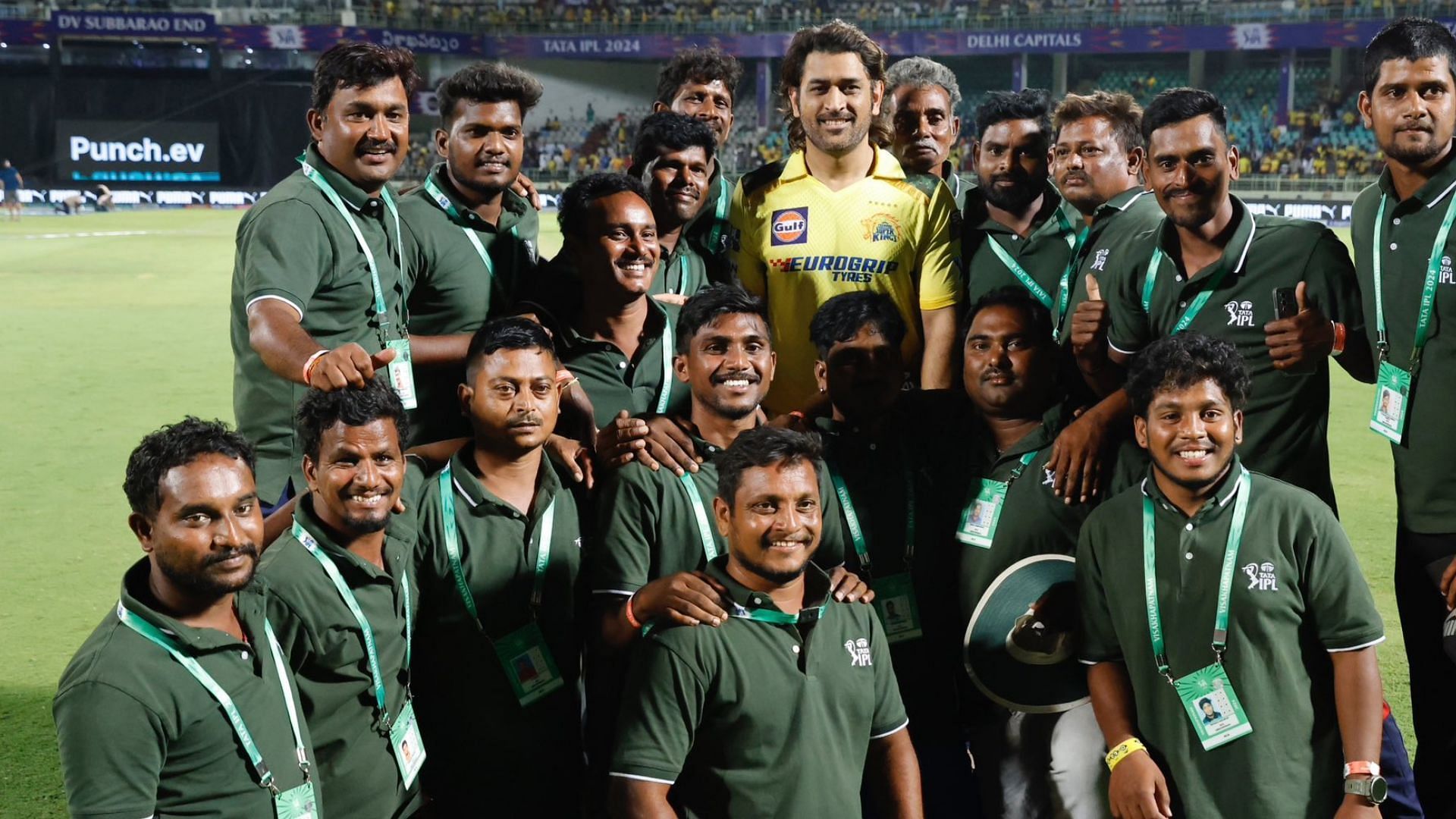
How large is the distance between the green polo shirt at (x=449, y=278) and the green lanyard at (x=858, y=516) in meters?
1.46

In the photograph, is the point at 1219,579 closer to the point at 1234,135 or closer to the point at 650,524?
the point at 650,524

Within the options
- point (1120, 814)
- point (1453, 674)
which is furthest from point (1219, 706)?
point (1453, 674)

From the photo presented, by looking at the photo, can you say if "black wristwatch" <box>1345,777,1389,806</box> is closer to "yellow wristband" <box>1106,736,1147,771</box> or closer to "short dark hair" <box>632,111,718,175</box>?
"yellow wristband" <box>1106,736,1147,771</box>

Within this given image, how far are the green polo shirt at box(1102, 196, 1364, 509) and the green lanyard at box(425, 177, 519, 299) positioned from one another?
2287mm

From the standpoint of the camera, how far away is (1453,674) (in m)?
4.37

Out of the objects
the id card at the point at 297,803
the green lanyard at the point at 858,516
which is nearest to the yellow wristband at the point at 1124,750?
the green lanyard at the point at 858,516

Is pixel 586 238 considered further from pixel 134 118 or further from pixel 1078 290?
pixel 134 118

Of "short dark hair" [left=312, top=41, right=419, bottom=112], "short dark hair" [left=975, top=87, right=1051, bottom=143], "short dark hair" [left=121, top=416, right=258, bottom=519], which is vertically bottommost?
"short dark hair" [left=121, top=416, right=258, bottom=519]

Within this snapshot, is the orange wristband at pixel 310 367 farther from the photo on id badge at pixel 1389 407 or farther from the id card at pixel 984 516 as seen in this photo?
the photo on id badge at pixel 1389 407

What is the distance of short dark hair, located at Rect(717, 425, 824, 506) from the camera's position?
3.39 meters

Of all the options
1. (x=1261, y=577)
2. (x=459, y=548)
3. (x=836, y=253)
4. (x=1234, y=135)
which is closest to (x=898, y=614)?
(x=1261, y=577)

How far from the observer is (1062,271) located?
5.09 m

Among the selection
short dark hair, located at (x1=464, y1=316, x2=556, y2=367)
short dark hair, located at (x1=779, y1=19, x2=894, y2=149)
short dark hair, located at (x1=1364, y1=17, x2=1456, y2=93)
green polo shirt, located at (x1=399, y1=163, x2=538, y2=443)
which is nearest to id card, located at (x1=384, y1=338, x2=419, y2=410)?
green polo shirt, located at (x1=399, y1=163, x2=538, y2=443)

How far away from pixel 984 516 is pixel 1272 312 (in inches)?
46.3
